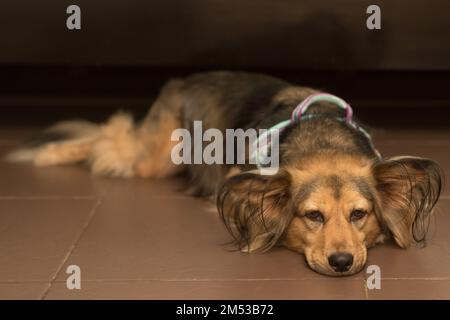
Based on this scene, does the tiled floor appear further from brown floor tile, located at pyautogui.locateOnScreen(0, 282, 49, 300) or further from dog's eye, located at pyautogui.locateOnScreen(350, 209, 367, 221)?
dog's eye, located at pyautogui.locateOnScreen(350, 209, 367, 221)

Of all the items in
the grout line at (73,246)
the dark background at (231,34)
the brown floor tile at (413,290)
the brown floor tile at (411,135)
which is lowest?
the brown floor tile at (413,290)

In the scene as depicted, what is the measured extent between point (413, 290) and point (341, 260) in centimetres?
24

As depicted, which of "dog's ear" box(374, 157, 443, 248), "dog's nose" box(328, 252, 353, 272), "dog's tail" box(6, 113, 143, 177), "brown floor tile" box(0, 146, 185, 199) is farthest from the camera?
"dog's tail" box(6, 113, 143, 177)

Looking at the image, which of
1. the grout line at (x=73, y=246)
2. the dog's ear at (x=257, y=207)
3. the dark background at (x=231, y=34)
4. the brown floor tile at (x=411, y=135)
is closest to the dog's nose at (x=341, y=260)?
the dog's ear at (x=257, y=207)

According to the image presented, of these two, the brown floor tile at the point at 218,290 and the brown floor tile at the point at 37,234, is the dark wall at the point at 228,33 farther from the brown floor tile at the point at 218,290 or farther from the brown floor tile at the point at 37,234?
the brown floor tile at the point at 218,290

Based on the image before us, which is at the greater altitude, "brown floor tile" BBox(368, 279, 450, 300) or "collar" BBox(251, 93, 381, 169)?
"collar" BBox(251, 93, 381, 169)

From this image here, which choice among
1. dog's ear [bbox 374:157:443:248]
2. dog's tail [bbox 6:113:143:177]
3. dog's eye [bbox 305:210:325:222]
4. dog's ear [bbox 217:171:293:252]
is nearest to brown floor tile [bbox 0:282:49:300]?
dog's ear [bbox 217:171:293:252]

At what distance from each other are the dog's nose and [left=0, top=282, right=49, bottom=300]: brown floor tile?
928 mm

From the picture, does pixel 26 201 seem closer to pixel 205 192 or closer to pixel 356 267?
pixel 205 192

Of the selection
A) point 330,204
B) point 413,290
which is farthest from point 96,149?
point 413,290

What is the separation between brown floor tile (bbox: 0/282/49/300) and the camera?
2.22m

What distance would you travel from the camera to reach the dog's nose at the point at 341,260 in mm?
2330

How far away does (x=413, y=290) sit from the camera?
7.45ft

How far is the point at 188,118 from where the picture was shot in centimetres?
364
